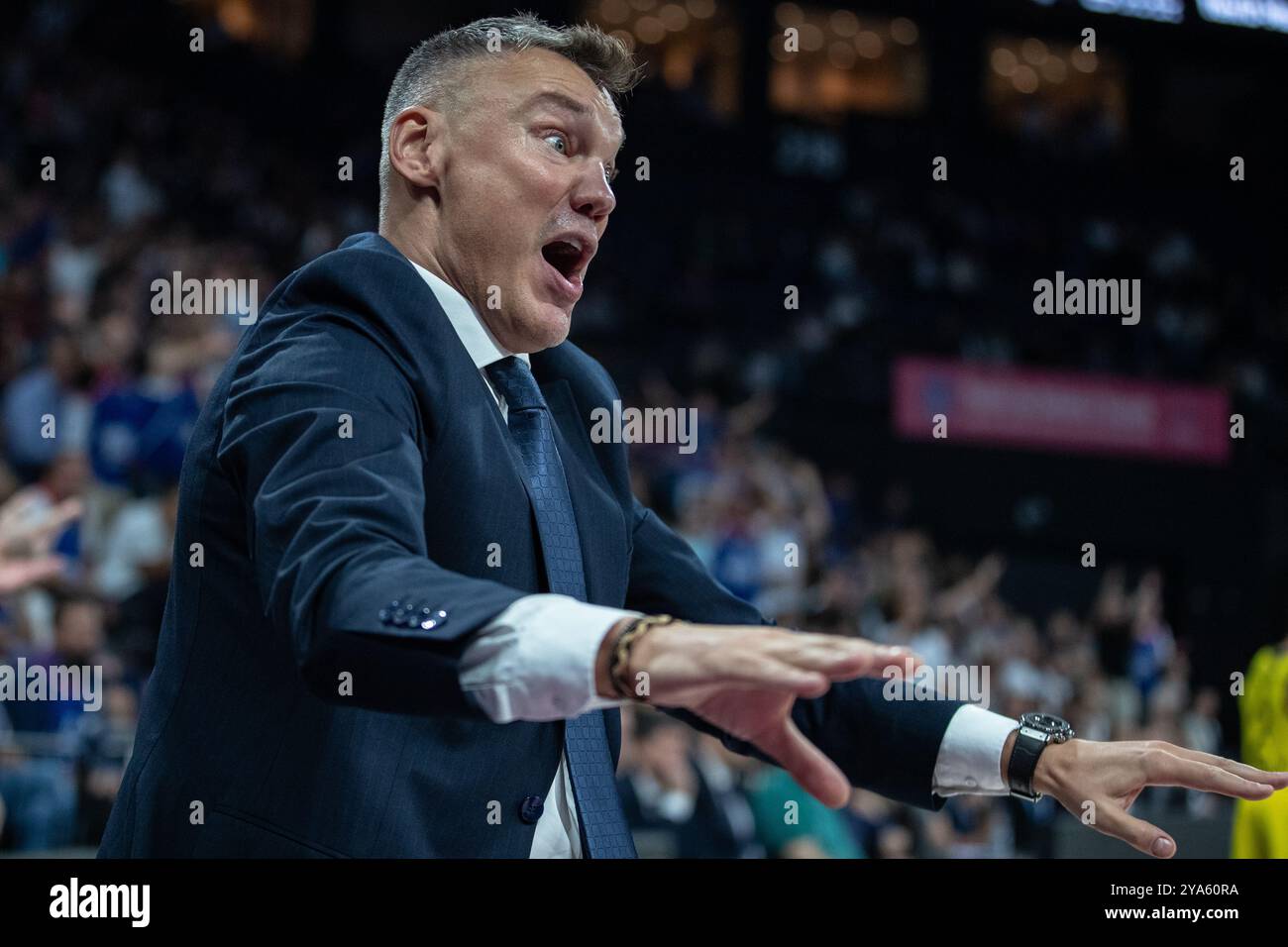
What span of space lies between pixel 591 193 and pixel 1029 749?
2.99 feet

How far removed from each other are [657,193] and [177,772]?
13185 millimetres

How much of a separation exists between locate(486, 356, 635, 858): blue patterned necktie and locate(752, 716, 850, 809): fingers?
17.8 inches

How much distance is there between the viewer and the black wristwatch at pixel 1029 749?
76.1 inches

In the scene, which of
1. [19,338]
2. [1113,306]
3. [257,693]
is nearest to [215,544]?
[257,693]

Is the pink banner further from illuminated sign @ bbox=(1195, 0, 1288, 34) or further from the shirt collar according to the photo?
the shirt collar

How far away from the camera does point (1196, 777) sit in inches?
72.2

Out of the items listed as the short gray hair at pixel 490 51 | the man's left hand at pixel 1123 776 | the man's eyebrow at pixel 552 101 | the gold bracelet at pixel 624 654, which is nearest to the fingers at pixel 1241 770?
the man's left hand at pixel 1123 776

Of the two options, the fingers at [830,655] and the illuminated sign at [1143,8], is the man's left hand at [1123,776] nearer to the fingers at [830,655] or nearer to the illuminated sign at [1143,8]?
the fingers at [830,655]

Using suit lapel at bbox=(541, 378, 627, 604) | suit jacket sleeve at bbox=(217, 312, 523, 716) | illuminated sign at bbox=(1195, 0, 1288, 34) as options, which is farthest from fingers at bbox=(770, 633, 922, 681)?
illuminated sign at bbox=(1195, 0, 1288, 34)

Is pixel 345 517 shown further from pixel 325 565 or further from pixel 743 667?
pixel 743 667

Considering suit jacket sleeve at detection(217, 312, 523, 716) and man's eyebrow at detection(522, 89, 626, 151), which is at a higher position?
man's eyebrow at detection(522, 89, 626, 151)

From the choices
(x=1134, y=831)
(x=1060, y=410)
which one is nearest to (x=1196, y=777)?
(x=1134, y=831)

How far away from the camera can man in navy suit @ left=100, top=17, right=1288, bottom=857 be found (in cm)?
135
